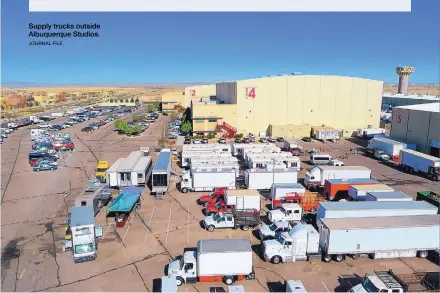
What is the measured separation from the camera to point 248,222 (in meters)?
17.2

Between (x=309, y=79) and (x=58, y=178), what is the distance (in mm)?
36293

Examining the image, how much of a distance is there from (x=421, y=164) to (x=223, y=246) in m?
23.5

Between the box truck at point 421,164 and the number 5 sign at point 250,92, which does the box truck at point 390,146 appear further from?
the number 5 sign at point 250,92

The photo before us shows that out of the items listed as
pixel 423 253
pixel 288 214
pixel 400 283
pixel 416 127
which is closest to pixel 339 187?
pixel 288 214

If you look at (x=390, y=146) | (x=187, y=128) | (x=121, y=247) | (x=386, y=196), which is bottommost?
(x=121, y=247)

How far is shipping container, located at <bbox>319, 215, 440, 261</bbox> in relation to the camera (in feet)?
45.4

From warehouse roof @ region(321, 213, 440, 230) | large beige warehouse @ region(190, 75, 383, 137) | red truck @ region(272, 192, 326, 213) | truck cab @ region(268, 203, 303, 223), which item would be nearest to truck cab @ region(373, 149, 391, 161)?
large beige warehouse @ region(190, 75, 383, 137)

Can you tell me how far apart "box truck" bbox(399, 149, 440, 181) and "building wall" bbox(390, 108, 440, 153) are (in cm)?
551

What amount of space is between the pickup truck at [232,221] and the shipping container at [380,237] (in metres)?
3.98

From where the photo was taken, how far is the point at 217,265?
12500mm

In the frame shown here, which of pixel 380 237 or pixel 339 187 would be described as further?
pixel 339 187

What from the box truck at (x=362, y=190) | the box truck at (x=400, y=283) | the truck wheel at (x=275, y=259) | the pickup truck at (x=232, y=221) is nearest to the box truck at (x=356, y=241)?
the truck wheel at (x=275, y=259)

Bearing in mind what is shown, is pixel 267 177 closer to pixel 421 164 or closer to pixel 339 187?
pixel 339 187

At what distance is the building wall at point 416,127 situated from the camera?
32906 millimetres
